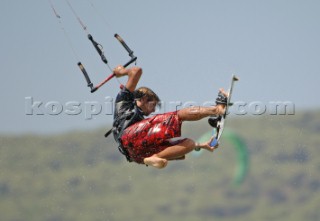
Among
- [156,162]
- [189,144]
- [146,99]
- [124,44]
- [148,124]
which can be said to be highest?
[124,44]

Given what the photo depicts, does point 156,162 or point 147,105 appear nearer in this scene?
point 156,162

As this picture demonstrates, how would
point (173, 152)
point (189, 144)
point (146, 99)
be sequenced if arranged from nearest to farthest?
point (173, 152) → point (189, 144) → point (146, 99)

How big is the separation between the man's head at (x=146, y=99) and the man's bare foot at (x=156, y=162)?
103cm

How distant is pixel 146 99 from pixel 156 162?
1.33 metres

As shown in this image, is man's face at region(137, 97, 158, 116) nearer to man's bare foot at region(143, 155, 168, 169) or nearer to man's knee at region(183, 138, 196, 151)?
man's knee at region(183, 138, 196, 151)

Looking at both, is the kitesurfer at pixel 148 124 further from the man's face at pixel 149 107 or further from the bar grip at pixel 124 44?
the bar grip at pixel 124 44

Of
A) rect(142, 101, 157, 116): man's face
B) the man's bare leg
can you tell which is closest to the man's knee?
the man's bare leg

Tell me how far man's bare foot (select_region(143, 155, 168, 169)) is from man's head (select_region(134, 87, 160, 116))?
1031mm

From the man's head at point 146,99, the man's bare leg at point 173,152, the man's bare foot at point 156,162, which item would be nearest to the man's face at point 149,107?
the man's head at point 146,99

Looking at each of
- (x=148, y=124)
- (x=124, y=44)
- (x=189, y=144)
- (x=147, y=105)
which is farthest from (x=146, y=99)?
(x=189, y=144)

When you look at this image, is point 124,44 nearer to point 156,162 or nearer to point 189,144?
point 189,144

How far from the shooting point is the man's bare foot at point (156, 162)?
42.8 feet

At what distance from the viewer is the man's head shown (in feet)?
45.8

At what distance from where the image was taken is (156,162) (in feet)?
43.0
